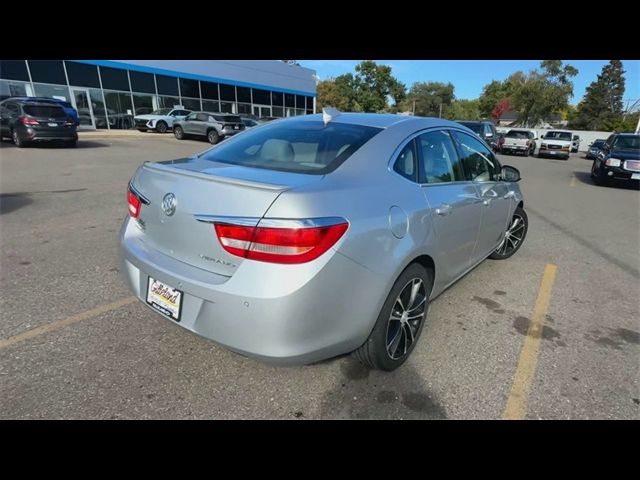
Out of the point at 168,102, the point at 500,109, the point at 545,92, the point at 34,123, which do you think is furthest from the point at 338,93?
the point at 34,123

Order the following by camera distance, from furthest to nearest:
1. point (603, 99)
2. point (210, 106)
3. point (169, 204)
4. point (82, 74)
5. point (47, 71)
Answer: point (603, 99) < point (210, 106) < point (82, 74) < point (47, 71) < point (169, 204)

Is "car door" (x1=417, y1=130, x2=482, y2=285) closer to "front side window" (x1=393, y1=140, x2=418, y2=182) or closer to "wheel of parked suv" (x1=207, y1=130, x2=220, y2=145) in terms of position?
"front side window" (x1=393, y1=140, x2=418, y2=182)

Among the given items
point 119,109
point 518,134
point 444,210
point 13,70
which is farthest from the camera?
point 518,134

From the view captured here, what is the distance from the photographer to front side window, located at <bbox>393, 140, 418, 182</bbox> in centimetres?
260

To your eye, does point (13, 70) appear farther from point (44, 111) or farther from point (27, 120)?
point (27, 120)

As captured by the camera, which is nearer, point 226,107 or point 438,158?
point 438,158

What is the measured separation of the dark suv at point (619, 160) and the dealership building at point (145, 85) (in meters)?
24.5

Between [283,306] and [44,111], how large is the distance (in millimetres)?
16253

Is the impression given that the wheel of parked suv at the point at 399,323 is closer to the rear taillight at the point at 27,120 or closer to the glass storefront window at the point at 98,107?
the rear taillight at the point at 27,120

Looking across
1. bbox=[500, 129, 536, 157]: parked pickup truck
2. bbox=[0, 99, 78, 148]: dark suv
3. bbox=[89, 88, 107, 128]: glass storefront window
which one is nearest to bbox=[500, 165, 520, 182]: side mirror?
bbox=[0, 99, 78, 148]: dark suv

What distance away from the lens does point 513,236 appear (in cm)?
495
